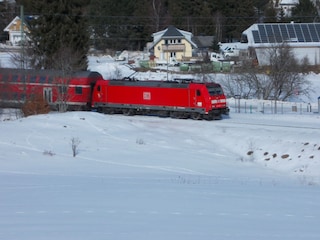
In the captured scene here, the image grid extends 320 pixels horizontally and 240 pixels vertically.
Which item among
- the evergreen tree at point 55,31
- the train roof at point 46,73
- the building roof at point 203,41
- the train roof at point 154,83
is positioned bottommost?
the train roof at point 154,83

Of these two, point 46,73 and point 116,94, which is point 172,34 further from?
point 116,94

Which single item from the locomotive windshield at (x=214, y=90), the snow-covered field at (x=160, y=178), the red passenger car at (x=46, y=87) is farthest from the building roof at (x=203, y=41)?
the locomotive windshield at (x=214, y=90)

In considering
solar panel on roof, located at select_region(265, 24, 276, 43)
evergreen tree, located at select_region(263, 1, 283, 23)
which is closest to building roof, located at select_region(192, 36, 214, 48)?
evergreen tree, located at select_region(263, 1, 283, 23)

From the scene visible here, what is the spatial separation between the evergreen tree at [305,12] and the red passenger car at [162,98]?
67.7 metres

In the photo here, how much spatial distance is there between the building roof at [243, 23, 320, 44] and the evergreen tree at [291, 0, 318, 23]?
71.7ft

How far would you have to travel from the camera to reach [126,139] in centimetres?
3269

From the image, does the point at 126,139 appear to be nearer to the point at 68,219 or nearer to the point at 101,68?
the point at 68,219

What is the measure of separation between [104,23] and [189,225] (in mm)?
89926

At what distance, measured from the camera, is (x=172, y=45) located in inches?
3536

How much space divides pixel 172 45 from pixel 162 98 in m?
49.6

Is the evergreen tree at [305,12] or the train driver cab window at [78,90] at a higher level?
the evergreen tree at [305,12]

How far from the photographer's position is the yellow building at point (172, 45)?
88812 mm

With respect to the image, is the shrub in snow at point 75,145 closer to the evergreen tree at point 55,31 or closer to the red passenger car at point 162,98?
the red passenger car at point 162,98

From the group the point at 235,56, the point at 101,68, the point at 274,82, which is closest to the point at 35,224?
the point at 274,82
